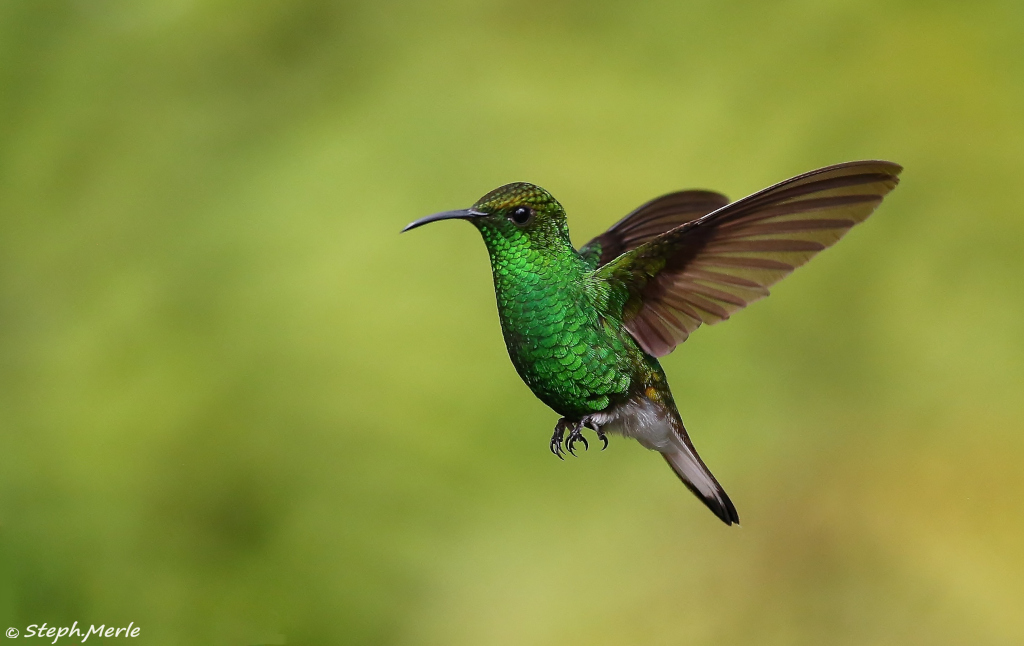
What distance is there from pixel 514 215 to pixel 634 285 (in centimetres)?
18

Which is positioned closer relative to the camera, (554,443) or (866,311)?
(554,443)

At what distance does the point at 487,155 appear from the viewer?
352 centimetres

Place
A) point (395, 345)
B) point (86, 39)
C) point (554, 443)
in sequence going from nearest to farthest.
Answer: point (554, 443), point (395, 345), point (86, 39)

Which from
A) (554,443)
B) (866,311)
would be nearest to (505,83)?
(866,311)

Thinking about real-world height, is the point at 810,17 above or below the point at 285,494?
above

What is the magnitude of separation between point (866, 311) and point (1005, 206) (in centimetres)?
60

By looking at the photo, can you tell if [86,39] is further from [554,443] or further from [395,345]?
[554,443]

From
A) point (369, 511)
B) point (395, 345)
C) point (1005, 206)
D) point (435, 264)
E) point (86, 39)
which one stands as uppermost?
point (86, 39)

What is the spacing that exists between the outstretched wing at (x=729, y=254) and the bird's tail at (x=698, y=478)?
165 millimetres

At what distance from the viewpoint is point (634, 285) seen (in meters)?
1.01

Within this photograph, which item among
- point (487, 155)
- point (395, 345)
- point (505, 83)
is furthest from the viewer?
point (505, 83)

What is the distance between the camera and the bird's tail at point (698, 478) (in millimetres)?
1017

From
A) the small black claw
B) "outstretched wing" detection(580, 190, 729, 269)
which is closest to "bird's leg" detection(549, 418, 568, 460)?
the small black claw

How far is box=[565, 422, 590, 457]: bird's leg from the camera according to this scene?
947 millimetres
